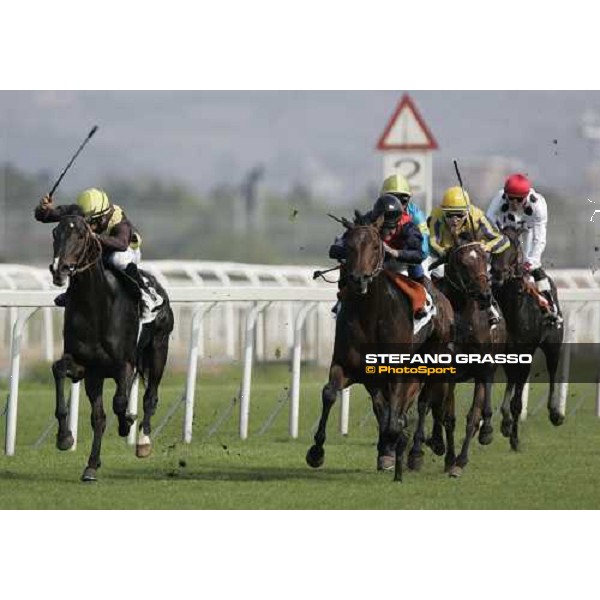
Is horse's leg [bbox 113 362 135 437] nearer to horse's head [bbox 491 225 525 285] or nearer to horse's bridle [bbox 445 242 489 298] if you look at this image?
horse's bridle [bbox 445 242 489 298]

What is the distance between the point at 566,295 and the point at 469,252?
3.90 metres

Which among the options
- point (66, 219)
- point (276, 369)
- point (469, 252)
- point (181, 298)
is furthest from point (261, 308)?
point (276, 369)

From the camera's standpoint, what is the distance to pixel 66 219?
34.5 ft

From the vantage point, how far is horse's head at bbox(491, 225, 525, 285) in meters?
12.8

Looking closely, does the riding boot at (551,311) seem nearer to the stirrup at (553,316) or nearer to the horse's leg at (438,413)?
the stirrup at (553,316)

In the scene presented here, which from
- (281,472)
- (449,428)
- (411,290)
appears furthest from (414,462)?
(411,290)

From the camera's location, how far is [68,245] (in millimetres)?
10469

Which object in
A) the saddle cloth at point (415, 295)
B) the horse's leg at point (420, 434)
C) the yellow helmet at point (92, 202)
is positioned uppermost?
the yellow helmet at point (92, 202)

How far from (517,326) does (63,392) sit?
12.1 ft

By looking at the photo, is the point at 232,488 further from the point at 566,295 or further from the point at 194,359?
the point at 566,295

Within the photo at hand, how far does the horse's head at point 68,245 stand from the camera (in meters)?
10.4

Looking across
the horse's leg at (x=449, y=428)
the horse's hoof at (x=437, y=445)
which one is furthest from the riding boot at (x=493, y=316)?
the horse's hoof at (x=437, y=445)

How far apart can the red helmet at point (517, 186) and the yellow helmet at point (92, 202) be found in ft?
10.9

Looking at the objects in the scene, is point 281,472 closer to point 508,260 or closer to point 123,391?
point 123,391
